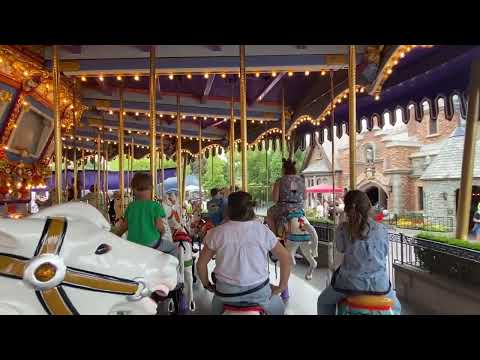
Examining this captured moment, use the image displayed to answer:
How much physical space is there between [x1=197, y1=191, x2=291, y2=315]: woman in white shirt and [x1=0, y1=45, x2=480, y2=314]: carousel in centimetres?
32

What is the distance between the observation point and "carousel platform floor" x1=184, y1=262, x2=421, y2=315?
12.5 feet

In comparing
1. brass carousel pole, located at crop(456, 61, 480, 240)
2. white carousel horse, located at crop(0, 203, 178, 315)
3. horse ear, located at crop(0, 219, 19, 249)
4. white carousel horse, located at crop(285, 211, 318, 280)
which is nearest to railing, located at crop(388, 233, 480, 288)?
brass carousel pole, located at crop(456, 61, 480, 240)

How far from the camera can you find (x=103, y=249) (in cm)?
117

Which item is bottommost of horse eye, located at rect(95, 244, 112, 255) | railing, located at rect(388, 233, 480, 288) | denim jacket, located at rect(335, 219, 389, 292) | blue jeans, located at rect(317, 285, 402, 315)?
railing, located at rect(388, 233, 480, 288)

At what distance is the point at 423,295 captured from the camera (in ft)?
13.7

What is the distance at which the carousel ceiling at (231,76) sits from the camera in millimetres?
3238

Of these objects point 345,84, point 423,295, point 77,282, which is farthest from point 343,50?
point 77,282

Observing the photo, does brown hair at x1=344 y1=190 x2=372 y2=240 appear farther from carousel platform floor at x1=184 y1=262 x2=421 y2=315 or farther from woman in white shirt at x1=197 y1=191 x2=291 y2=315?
carousel platform floor at x1=184 y1=262 x2=421 y2=315

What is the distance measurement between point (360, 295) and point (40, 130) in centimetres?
384

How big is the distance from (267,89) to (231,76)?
735 millimetres

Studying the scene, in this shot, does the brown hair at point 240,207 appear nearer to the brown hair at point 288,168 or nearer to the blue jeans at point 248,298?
the blue jeans at point 248,298

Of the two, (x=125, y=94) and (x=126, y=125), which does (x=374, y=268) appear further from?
(x=126, y=125)

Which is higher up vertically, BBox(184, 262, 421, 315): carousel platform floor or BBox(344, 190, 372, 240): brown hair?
BBox(344, 190, 372, 240): brown hair

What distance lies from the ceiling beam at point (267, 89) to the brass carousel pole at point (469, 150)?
2258 millimetres
